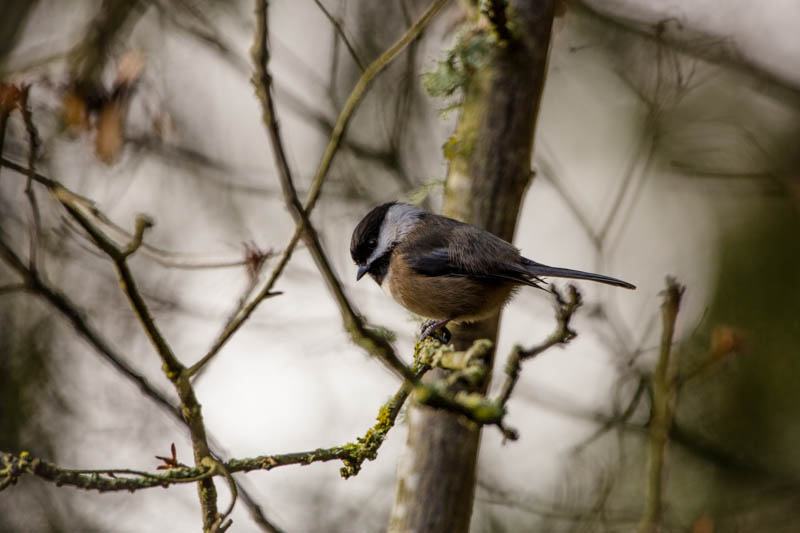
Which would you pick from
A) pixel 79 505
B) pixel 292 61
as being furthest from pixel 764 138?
pixel 79 505

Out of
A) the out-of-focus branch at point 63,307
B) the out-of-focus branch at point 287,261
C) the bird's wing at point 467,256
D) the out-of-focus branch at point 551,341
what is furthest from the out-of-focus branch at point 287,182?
the bird's wing at point 467,256

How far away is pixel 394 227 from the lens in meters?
4.05

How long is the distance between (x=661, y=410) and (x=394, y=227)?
1.81 meters

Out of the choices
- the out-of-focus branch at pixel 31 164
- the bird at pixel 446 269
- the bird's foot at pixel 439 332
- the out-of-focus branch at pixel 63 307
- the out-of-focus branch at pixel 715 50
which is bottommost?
the out-of-focus branch at pixel 63 307

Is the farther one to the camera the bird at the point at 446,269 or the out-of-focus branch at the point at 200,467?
the bird at the point at 446,269

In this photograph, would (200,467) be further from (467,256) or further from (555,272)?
(555,272)

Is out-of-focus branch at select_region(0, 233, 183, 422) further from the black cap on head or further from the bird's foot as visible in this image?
the black cap on head

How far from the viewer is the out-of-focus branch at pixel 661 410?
8.30ft

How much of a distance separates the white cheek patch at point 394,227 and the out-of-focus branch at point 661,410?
1635 millimetres

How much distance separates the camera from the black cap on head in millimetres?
4008

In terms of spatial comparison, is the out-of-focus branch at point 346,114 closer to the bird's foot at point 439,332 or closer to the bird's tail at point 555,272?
the bird's foot at point 439,332

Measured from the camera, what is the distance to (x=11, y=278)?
22.5ft

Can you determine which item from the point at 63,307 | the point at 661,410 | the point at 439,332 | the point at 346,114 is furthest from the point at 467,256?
the point at 63,307

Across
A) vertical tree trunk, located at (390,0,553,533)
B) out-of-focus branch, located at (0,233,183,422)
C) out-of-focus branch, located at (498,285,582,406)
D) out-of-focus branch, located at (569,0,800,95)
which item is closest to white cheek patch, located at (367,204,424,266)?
vertical tree trunk, located at (390,0,553,533)
